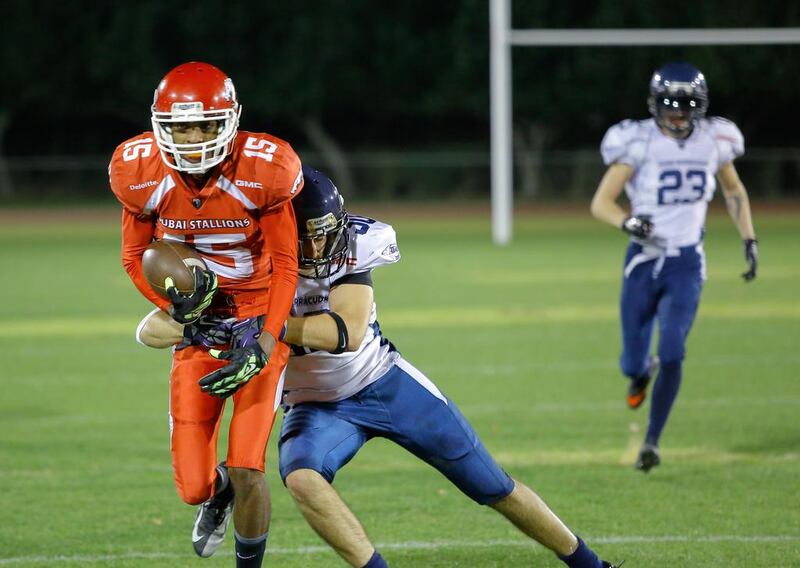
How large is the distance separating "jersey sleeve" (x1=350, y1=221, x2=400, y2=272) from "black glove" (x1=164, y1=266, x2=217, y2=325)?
45 cm

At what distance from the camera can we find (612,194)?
6238 millimetres

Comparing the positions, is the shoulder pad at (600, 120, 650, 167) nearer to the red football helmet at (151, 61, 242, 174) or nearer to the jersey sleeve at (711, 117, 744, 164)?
the jersey sleeve at (711, 117, 744, 164)

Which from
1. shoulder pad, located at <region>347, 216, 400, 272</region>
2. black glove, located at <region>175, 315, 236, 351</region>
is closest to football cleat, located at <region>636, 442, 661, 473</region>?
shoulder pad, located at <region>347, 216, 400, 272</region>

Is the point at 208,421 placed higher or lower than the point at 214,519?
higher

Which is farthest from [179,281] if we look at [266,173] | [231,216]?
[266,173]

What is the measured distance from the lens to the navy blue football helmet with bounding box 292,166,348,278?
3.83 m

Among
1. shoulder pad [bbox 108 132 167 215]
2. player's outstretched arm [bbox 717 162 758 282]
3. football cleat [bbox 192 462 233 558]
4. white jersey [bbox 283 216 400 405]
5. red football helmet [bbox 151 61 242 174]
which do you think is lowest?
football cleat [bbox 192 462 233 558]

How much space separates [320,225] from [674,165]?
2.79 m

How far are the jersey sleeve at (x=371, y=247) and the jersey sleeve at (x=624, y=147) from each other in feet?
8.03

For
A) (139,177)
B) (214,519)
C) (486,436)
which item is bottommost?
(486,436)

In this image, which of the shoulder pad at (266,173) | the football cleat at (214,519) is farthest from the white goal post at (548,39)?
the football cleat at (214,519)

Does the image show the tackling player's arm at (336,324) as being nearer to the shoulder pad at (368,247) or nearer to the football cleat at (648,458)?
the shoulder pad at (368,247)

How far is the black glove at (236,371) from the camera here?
12.0 ft

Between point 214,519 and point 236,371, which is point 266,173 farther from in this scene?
point 214,519
